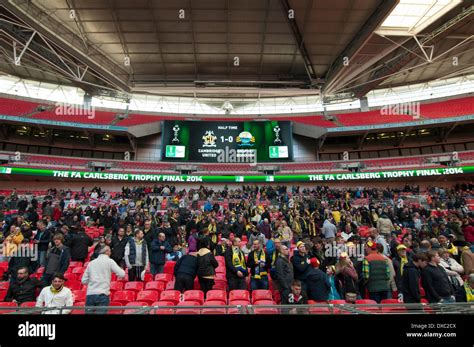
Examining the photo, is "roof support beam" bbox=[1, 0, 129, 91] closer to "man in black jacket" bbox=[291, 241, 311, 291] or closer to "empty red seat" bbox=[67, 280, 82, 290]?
"empty red seat" bbox=[67, 280, 82, 290]

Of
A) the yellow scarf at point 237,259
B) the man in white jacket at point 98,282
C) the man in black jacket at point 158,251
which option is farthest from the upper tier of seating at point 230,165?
the man in white jacket at point 98,282

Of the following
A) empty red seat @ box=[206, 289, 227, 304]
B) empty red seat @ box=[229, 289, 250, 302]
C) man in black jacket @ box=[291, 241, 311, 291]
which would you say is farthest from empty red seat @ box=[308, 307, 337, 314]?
empty red seat @ box=[206, 289, 227, 304]

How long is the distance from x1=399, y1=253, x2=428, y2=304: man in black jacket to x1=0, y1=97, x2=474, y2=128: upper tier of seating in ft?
86.0

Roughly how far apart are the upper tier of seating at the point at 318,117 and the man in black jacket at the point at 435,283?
26342mm

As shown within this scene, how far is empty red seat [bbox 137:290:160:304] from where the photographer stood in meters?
5.36

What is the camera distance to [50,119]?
26.6 meters

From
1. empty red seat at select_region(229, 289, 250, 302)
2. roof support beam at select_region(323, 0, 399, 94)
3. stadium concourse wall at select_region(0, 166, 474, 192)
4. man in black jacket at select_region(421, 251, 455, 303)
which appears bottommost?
empty red seat at select_region(229, 289, 250, 302)

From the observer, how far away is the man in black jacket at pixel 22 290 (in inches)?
209

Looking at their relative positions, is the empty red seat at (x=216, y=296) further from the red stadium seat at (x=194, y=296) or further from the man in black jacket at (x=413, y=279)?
the man in black jacket at (x=413, y=279)

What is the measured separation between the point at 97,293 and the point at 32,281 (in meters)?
1.80

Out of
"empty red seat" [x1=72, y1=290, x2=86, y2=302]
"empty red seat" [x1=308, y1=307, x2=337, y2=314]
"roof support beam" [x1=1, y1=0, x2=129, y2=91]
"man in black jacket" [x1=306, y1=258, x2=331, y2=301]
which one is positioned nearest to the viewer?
"empty red seat" [x1=308, y1=307, x2=337, y2=314]

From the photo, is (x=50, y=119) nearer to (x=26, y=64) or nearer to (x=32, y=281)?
(x=26, y=64)

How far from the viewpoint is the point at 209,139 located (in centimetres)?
2883

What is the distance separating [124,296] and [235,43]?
24258 millimetres
